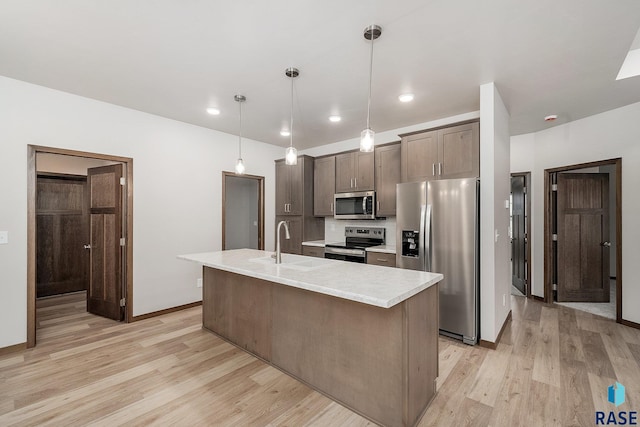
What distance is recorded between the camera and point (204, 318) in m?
3.45

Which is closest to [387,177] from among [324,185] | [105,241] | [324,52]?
[324,185]

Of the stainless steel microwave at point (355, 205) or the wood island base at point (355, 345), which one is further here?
the stainless steel microwave at point (355, 205)

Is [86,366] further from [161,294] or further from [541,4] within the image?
[541,4]

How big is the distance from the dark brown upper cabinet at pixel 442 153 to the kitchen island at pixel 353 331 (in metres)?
1.74

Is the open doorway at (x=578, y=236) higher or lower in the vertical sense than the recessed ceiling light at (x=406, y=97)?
lower

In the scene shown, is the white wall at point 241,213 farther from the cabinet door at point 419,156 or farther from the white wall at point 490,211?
the white wall at point 490,211

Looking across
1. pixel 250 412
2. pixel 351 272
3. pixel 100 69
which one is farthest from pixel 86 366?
pixel 100 69

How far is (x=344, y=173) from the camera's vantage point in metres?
4.84

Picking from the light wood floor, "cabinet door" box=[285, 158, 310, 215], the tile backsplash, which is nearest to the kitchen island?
the light wood floor

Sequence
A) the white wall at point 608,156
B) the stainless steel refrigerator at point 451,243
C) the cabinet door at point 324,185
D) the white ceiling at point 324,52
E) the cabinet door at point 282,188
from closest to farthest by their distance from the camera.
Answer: the white ceiling at point 324,52, the stainless steel refrigerator at point 451,243, the white wall at point 608,156, the cabinet door at point 324,185, the cabinet door at point 282,188

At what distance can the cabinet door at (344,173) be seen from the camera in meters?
4.75

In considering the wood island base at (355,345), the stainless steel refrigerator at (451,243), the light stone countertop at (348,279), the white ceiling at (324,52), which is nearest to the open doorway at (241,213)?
the white ceiling at (324,52)

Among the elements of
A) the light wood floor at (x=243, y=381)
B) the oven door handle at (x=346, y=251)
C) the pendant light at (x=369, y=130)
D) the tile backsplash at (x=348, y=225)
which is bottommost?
the light wood floor at (x=243, y=381)

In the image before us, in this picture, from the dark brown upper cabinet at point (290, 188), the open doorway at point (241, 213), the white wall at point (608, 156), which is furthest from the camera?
the open doorway at point (241, 213)
